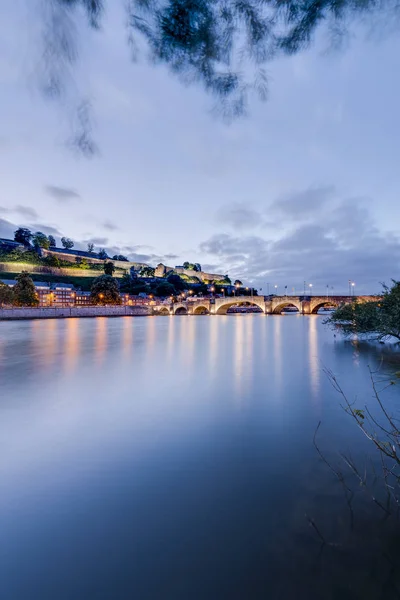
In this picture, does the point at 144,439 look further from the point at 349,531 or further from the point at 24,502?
the point at 349,531

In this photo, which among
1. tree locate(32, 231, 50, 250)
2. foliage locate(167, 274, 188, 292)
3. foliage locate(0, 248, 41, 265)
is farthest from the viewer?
foliage locate(167, 274, 188, 292)

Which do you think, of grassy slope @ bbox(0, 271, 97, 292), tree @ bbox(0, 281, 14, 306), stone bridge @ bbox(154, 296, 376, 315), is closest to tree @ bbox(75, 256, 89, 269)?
grassy slope @ bbox(0, 271, 97, 292)

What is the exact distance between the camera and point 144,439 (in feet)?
18.0

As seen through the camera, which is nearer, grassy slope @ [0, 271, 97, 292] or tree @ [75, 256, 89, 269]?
grassy slope @ [0, 271, 97, 292]

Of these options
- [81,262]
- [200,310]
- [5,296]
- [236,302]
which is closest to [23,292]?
[5,296]

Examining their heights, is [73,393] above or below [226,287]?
below

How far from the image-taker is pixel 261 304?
8194cm

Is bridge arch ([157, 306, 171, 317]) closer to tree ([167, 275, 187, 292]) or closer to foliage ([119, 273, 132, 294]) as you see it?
foliage ([119, 273, 132, 294])

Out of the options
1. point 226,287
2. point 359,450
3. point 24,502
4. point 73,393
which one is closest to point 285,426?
point 359,450

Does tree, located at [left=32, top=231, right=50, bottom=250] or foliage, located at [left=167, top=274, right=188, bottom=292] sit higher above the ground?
tree, located at [left=32, top=231, right=50, bottom=250]

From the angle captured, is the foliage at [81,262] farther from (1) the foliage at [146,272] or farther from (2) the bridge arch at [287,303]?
(2) the bridge arch at [287,303]

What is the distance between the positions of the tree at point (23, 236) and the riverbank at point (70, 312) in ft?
284

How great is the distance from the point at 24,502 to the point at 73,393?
545 centimetres

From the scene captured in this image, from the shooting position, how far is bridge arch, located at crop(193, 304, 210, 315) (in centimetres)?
9054
